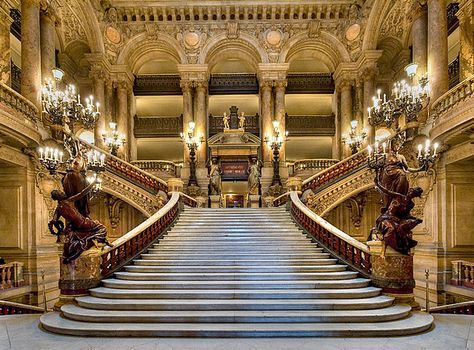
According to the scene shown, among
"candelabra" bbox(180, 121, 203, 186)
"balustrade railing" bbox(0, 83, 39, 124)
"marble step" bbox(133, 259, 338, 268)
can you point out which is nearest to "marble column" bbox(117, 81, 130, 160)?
"candelabra" bbox(180, 121, 203, 186)

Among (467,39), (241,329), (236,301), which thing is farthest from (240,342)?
(467,39)

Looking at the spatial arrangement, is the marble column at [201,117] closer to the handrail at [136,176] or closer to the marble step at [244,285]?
the handrail at [136,176]

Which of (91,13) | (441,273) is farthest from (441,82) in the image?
(91,13)

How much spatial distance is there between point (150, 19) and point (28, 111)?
10227mm

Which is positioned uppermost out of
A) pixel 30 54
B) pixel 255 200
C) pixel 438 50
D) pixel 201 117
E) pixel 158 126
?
pixel 30 54

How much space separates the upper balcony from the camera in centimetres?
793

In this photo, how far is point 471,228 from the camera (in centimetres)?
985

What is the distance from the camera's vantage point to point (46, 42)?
39.1 feet

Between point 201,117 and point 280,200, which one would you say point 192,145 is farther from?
point 280,200

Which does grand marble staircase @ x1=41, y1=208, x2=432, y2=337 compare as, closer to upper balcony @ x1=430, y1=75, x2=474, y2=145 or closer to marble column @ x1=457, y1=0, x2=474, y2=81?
upper balcony @ x1=430, y1=75, x2=474, y2=145

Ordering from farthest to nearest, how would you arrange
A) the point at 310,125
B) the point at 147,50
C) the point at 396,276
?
the point at 310,125, the point at 147,50, the point at 396,276

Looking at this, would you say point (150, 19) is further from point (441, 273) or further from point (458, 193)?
point (441, 273)

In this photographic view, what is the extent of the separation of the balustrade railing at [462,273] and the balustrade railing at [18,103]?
44.4ft

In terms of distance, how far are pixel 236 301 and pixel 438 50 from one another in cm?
1048
